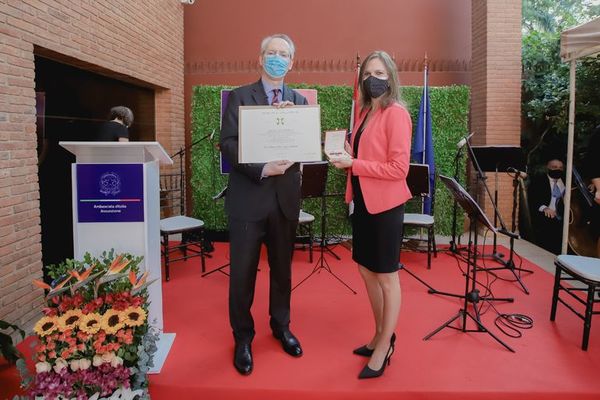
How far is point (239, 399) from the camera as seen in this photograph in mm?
2488

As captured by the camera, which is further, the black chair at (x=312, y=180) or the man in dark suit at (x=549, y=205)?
the man in dark suit at (x=549, y=205)

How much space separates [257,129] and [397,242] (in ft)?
3.33

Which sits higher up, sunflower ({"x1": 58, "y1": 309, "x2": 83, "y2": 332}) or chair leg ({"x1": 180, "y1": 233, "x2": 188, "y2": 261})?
sunflower ({"x1": 58, "y1": 309, "x2": 83, "y2": 332})

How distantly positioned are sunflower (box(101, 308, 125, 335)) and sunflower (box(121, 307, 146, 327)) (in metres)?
0.03

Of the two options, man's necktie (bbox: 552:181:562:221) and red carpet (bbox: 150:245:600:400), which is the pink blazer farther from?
man's necktie (bbox: 552:181:562:221)

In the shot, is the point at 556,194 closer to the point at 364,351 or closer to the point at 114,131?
the point at 364,351

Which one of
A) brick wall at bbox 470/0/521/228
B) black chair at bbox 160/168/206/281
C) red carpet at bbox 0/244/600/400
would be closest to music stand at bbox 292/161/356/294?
red carpet at bbox 0/244/600/400

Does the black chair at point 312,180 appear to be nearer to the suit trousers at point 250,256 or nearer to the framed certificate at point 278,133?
the suit trousers at point 250,256

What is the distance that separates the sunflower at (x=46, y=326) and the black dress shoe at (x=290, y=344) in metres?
1.38

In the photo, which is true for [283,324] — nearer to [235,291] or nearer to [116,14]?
[235,291]

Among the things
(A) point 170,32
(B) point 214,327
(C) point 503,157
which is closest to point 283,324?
(B) point 214,327

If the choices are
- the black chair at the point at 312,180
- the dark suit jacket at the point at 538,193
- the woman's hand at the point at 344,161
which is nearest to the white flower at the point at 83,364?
the woman's hand at the point at 344,161

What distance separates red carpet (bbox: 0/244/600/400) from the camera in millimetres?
2502

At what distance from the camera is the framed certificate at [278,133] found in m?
2.50
